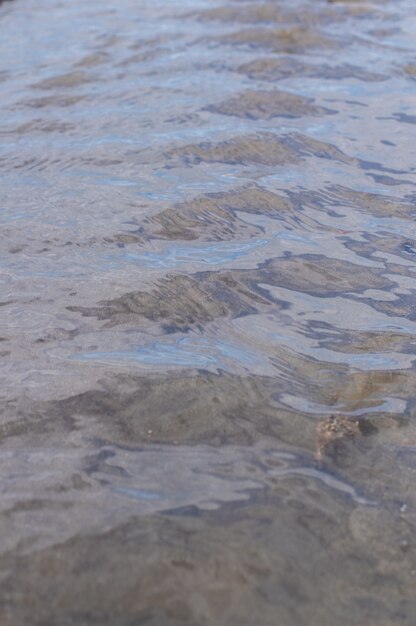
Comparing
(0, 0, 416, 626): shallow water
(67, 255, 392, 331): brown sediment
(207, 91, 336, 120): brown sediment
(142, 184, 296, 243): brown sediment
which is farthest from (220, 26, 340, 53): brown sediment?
(67, 255, 392, 331): brown sediment

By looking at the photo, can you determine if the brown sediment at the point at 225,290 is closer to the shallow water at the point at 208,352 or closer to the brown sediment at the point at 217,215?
the shallow water at the point at 208,352

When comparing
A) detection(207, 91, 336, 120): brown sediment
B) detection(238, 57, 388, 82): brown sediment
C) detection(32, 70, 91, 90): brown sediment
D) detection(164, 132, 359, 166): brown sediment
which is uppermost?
detection(32, 70, 91, 90): brown sediment

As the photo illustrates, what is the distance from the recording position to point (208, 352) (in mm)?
2873

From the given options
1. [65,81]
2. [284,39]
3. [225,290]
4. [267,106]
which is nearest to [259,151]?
[267,106]

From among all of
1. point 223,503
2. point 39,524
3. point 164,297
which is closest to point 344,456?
point 223,503

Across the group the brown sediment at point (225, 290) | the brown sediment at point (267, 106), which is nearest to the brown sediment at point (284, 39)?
the brown sediment at point (267, 106)

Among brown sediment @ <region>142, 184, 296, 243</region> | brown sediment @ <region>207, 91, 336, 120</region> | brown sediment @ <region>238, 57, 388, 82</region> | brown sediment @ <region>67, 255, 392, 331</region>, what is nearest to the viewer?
brown sediment @ <region>67, 255, 392, 331</region>

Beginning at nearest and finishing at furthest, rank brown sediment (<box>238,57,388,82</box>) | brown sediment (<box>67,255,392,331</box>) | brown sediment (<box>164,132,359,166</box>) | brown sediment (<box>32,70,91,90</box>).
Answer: brown sediment (<box>67,255,392,331</box>), brown sediment (<box>164,132,359,166</box>), brown sediment (<box>32,70,91,90</box>), brown sediment (<box>238,57,388,82</box>)

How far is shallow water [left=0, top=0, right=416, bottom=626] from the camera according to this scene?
199 cm

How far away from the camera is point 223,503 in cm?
219

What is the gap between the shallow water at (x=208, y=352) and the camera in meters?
1.99

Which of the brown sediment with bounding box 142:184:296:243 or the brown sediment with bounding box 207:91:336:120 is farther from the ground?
the brown sediment with bounding box 207:91:336:120

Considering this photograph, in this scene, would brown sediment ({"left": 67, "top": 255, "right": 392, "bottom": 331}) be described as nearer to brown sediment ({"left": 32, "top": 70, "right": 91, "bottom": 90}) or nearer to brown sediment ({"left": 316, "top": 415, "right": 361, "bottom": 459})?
brown sediment ({"left": 316, "top": 415, "right": 361, "bottom": 459})

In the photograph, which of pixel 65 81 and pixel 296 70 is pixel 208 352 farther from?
pixel 296 70
